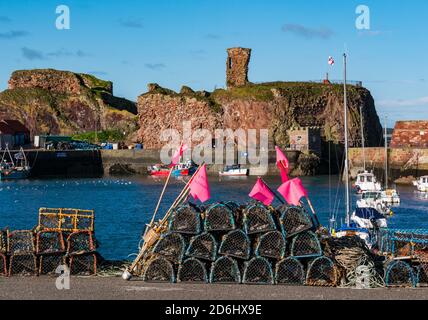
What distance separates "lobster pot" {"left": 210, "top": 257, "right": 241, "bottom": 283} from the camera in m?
18.3

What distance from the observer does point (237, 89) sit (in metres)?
117

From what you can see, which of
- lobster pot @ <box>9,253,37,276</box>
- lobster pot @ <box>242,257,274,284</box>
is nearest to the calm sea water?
lobster pot @ <box>9,253,37,276</box>

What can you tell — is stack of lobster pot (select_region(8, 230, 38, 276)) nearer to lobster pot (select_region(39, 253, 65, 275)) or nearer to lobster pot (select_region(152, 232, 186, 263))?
lobster pot (select_region(39, 253, 65, 275))

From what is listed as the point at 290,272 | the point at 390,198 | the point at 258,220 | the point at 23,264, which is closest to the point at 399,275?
the point at 290,272

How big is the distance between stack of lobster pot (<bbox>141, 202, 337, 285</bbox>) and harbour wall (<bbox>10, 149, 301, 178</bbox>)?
256ft

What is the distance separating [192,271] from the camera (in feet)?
60.7

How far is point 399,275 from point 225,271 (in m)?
3.95

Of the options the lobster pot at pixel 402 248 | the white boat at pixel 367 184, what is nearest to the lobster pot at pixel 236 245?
the lobster pot at pixel 402 248

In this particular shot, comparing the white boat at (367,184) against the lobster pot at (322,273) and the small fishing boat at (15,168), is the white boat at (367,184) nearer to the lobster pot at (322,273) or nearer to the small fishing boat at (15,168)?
the lobster pot at (322,273)

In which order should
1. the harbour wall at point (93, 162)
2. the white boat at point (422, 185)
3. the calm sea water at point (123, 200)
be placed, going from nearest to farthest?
1. the calm sea water at point (123, 200)
2. the white boat at point (422, 185)
3. the harbour wall at point (93, 162)

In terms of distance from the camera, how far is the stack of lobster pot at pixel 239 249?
60.1ft

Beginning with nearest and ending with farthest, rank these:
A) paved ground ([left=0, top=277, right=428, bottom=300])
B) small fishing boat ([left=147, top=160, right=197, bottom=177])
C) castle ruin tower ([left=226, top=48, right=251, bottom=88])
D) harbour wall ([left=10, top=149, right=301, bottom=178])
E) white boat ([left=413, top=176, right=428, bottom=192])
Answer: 1. paved ground ([left=0, top=277, right=428, bottom=300])
2. white boat ([left=413, top=176, right=428, bottom=192])
3. small fishing boat ([left=147, top=160, right=197, bottom=177])
4. harbour wall ([left=10, top=149, right=301, bottom=178])
5. castle ruin tower ([left=226, top=48, right=251, bottom=88])

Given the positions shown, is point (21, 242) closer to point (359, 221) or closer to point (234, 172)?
point (359, 221)

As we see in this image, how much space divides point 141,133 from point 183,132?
8302 millimetres
